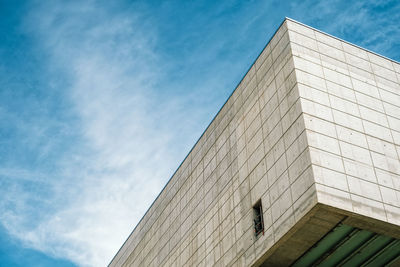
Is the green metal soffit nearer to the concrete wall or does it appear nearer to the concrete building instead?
the concrete building

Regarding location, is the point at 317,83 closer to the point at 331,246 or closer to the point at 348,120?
the point at 348,120

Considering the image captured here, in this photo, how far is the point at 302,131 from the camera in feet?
84.8

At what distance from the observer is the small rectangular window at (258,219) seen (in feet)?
89.8

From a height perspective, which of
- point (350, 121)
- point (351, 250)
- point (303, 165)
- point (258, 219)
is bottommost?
point (351, 250)

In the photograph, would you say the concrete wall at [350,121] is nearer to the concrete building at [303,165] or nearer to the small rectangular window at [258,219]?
the concrete building at [303,165]

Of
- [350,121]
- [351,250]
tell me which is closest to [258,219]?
[351,250]

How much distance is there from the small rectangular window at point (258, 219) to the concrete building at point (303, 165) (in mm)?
62

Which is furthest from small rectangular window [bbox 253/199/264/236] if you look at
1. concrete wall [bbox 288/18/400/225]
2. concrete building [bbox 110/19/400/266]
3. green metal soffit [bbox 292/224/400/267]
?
concrete wall [bbox 288/18/400/225]

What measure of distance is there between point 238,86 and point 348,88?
847 centimetres

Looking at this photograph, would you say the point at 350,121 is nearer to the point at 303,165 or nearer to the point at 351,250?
the point at 303,165

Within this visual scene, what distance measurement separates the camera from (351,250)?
83.8 feet

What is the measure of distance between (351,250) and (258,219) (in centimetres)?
525

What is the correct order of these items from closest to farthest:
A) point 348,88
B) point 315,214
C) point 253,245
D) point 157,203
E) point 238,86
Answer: point 315,214, point 253,245, point 348,88, point 238,86, point 157,203

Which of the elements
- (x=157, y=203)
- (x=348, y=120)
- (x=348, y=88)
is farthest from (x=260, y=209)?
(x=157, y=203)
